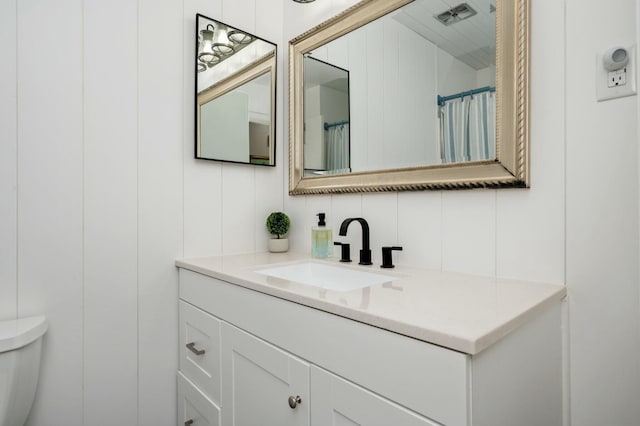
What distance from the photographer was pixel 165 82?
1.37 metres

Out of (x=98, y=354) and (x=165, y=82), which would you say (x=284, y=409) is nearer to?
(x=98, y=354)

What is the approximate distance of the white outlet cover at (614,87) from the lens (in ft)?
2.58

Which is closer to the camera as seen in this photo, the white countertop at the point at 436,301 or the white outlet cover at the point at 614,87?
the white countertop at the point at 436,301

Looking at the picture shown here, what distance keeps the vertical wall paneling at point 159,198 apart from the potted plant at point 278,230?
15.5 inches

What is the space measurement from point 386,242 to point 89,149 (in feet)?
3.60

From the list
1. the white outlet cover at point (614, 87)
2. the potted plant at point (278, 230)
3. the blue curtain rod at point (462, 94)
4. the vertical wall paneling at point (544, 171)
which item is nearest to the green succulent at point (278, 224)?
the potted plant at point (278, 230)

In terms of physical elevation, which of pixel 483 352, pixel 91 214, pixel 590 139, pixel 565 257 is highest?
pixel 590 139

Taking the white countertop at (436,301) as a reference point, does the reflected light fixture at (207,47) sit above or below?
above

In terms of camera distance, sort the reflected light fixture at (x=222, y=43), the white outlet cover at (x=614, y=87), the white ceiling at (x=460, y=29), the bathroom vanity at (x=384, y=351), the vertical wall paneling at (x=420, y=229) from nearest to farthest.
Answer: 1. the bathroom vanity at (x=384, y=351)
2. the white outlet cover at (x=614, y=87)
3. the white ceiling at (x=460, y=29)
4. the vertical wall paneling at (x=420, y=229)
5. the reflected light fixture at (x=222, y=43)

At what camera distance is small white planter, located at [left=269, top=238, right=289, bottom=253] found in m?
1.60

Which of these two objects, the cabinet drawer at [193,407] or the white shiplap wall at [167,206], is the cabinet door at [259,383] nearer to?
the cabinet drawer at [193,407]

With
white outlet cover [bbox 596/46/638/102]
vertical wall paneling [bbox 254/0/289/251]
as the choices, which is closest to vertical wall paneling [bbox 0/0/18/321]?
vertical wall paneling [bbox 254/0/289/251]

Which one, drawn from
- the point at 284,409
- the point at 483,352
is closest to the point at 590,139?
the point at 483,352

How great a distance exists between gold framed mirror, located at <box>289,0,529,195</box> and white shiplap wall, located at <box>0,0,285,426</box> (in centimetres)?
45
